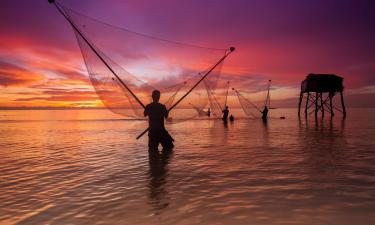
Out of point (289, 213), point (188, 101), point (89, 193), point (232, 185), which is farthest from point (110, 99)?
point (289, 213)

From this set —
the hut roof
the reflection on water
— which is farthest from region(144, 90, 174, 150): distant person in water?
the hut roof

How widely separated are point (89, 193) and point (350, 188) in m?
6.79

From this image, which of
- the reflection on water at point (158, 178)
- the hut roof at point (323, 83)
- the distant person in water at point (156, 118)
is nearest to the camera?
→ the reflection on water at point (158, 178)

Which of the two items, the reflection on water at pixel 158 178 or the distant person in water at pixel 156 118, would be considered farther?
the distant person in water at pixel 156 118

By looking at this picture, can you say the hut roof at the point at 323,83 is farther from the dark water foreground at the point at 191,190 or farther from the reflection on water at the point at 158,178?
the reflection on water at the point at 158,178

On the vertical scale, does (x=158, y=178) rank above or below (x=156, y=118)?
below

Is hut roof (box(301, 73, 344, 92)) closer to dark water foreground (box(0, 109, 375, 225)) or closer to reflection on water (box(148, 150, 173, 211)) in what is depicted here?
dark water foreground (box(0, 109, 375, 225))

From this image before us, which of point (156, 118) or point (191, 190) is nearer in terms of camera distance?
point (191, 190)

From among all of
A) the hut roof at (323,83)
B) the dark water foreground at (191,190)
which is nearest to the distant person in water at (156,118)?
the dark water foreground at (191,190)

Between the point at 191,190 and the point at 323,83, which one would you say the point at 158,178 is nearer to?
the point at 191,190

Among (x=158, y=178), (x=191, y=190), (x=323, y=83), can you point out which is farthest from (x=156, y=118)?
(x=323, y=83)

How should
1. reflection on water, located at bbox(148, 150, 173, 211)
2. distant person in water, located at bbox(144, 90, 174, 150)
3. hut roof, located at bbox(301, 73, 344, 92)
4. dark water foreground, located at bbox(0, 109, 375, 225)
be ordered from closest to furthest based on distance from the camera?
dark water foreground, located at bbox(0, 109, 375, 225) < reflection on water, located at bbox(148, 150, 173, 211) < distant person in water, located at bbox(144, 90, 174, 150) < hut roof, located at bbox(301, 73, 344, 92)

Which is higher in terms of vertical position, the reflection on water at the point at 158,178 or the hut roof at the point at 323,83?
the hut roof at the point at 323,83

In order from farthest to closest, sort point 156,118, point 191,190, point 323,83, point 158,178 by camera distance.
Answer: point 323,83 < point 156,118 < point 158,178 < point 191,190
